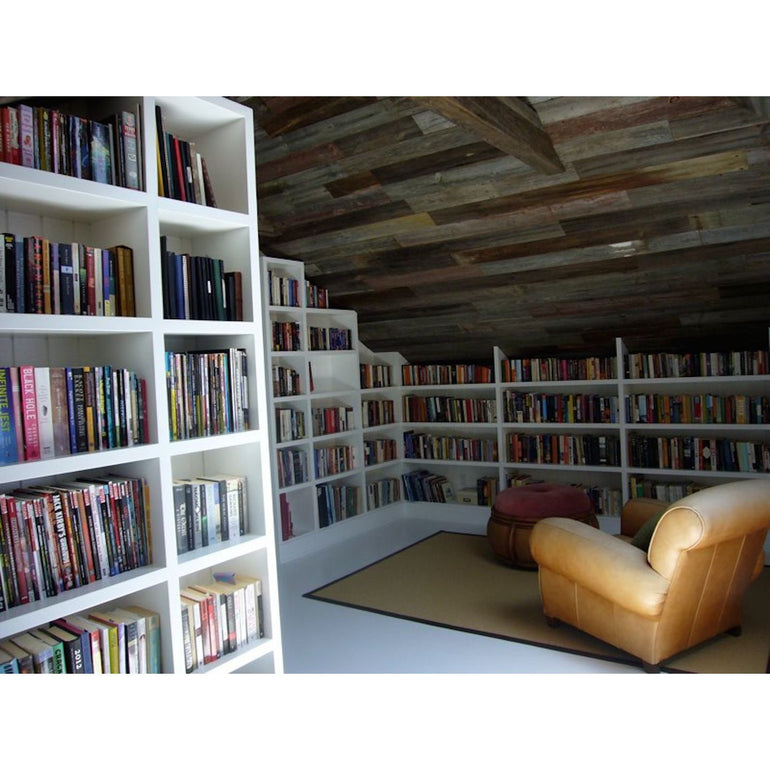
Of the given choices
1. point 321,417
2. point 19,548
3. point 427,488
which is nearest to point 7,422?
point 19,548

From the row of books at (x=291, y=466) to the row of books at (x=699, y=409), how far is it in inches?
98.6

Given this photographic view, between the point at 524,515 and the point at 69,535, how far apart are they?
10.1 feet

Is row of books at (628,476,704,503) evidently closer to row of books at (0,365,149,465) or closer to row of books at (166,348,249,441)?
row of books at (166,348,249,441)

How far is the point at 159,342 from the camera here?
76.7 inches

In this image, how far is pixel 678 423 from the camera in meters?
4.89

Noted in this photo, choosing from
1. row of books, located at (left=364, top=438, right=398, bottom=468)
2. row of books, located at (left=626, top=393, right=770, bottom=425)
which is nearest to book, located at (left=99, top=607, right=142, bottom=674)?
row of books, located at (left=364, top=438, right=398, bottom=468)

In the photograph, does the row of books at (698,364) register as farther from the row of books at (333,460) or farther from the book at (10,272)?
the book at (10,272)

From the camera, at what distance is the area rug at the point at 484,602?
3.04m

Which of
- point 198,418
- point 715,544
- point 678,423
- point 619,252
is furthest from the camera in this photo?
point 678,423

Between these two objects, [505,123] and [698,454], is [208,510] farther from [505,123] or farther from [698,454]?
[698,454]

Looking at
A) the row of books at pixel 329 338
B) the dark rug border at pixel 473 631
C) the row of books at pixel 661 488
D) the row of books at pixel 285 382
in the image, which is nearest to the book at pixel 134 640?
the dark rug border at pixel 473 631

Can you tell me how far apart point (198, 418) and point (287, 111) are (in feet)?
6.90
